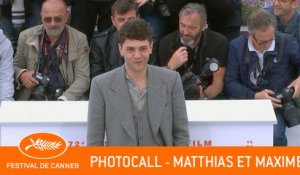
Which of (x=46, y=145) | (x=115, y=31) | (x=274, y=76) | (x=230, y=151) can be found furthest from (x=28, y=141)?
(x=274, y=76)

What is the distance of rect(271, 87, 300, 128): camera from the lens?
5.52m

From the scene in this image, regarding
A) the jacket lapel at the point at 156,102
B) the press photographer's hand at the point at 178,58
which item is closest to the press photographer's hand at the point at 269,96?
the press photographer's hand at the point at 178,58

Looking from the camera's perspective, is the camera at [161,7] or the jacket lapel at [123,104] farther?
the camera at [161,7]

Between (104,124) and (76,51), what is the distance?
1545 millimetres

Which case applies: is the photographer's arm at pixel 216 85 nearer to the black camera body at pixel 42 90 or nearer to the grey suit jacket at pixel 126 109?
the black camera body at pixel 42 90

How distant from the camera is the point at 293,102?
576cm

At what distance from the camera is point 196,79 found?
18.2ft

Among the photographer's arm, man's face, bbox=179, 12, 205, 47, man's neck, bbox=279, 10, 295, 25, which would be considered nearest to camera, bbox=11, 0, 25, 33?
man's face, bbox=179, 12, 205, 47

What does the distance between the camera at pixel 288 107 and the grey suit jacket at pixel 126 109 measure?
1350mm

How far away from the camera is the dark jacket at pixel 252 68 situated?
566 centimetres

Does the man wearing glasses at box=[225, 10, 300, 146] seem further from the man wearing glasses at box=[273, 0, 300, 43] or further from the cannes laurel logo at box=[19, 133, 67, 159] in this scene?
the cannes laurel logo at box=[19, 133, 67, 159]

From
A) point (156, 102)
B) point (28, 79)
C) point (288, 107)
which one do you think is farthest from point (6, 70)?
point (288, 107)

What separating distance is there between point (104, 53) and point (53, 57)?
410 millimetres

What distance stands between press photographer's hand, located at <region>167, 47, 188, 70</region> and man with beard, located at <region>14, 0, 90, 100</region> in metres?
0.70
